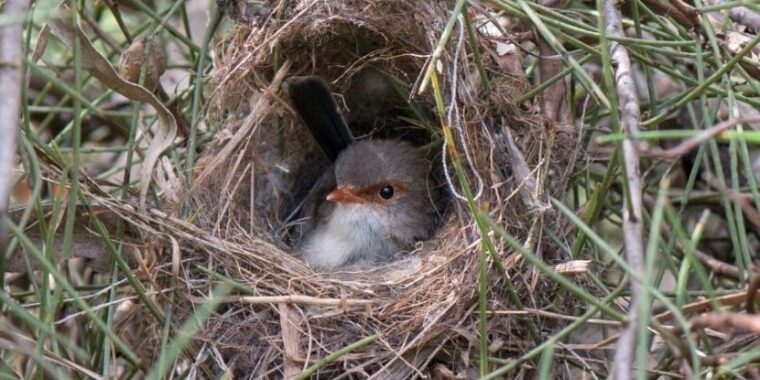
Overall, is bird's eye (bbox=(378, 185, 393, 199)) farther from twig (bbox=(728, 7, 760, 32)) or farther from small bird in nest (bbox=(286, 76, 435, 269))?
twig (bbox=(728, 7, 760, 32))

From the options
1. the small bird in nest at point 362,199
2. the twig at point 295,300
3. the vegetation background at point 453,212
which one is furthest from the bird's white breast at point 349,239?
the twig at point 295,300

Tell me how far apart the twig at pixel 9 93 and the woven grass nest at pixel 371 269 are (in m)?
1.73

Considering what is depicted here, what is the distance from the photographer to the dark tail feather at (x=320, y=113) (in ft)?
13.7

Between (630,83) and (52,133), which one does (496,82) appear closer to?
(630,83)

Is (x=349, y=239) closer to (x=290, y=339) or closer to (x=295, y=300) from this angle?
(x=295, y=300)

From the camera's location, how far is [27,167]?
9.42 feet

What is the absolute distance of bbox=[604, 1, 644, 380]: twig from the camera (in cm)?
175

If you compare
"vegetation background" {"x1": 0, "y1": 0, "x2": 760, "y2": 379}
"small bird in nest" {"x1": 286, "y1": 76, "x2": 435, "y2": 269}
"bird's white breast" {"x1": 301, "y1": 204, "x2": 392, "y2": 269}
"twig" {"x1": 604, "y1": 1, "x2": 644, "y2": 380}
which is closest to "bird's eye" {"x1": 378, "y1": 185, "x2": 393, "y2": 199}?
"small bird in nest" {"x1": 286, "y1": 76, "x2": 435, "y2": 269}

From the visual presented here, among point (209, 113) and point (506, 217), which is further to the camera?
point (209, 113)

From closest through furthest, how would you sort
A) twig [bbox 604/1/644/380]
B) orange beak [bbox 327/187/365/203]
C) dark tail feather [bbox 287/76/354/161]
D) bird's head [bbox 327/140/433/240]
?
twig [bbox 604/1/644/380], dark tail feather [bbox 287/76/354/161], orange beak [bbox 327/187/365/203], bird's head [bbox 327/140/433/240]

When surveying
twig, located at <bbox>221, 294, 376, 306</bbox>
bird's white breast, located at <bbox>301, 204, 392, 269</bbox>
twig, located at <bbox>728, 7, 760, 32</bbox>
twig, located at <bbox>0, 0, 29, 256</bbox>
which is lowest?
bird's white breast, located at <bbox>301, 204, 392, 269</bbox>

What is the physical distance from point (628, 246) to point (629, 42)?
3.43 feet

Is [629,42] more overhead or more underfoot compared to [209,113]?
more overhead

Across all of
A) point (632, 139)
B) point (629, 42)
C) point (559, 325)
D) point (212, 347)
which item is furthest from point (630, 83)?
point (212, 347)
